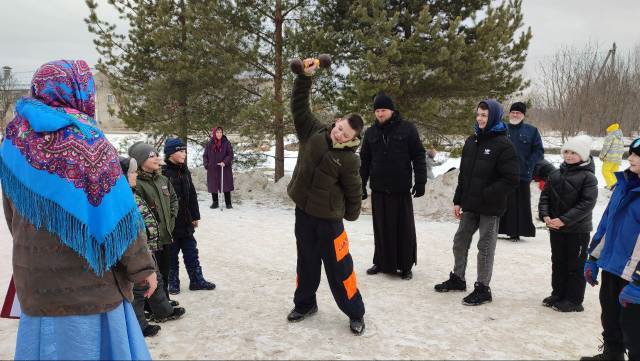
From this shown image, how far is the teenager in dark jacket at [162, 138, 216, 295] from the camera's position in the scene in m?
4.58

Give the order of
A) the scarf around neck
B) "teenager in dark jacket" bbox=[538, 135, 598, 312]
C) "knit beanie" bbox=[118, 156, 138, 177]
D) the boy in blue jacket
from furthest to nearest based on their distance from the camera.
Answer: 1. "teenager in dark jacket" bbox=[538, 135, 598, 312]
2. "knit beanie" bbox=[118, 156, 138, 177]
3. the boy in blue jacket
4. the scarf around neck

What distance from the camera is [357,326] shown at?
146 inches

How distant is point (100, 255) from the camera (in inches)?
80.6

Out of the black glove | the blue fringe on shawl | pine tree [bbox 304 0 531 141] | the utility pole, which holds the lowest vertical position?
the black glove

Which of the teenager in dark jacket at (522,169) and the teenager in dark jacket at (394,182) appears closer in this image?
the teenager in dark jacket at (394,182)

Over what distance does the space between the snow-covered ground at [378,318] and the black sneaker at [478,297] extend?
7cm

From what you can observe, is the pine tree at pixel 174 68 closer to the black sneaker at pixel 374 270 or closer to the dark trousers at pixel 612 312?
the black sneaker at pixel 374 270

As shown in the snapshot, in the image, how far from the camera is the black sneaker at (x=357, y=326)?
12.1 feet

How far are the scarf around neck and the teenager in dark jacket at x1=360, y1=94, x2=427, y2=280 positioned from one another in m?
3.45

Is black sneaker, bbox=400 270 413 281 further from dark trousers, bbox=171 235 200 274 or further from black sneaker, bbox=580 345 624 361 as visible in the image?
dark trousers, bbox=171 235 200 274

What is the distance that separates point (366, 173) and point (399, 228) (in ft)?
2.59

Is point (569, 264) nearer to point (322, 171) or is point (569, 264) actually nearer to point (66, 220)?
point (322, 171)

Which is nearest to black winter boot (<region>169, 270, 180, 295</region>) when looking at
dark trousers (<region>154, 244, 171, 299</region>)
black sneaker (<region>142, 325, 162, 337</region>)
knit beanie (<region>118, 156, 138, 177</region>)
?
dark trousers (<region>154, 244, 171, 299</region>)

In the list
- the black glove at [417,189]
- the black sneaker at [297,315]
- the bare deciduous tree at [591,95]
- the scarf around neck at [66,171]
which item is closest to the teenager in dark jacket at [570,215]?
the black glove at [417,189]
